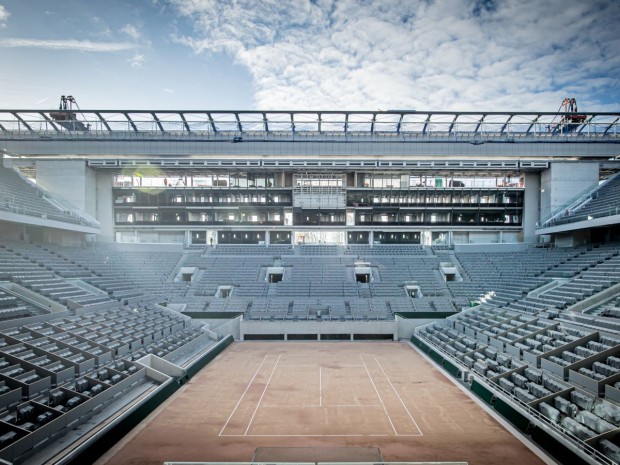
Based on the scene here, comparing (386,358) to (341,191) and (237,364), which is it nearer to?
(237,364)

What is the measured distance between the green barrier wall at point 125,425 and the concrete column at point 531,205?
1508 inches

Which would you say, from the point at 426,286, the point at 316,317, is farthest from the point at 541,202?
the point at 316,317

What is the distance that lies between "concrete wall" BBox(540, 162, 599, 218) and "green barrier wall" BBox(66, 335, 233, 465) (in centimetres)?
3811

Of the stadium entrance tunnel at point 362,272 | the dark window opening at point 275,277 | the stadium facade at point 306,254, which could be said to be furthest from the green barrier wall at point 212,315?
the stadium entrance tunnel at point 362,272

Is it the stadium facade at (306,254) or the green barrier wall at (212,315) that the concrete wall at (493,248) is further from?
the green barrier wall at (212,315)

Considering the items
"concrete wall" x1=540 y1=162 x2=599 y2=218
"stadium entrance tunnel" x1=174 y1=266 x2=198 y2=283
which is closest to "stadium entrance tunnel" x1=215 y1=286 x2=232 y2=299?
"stadium entrance tunnel" x1=174 y1=266 x2=198 y2=283

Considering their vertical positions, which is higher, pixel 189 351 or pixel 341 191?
pixel 341 191

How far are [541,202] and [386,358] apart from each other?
29179 millimetres

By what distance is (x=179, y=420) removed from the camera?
16109 mm

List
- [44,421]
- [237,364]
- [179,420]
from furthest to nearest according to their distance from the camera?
[237,364] < [179,420] < [44,421]

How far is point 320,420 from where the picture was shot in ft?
53.0

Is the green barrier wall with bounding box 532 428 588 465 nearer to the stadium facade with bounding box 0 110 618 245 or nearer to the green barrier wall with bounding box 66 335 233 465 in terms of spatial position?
the green barrier wall with bounding box 66 335 233 465

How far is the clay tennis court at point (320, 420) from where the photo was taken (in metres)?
13.1

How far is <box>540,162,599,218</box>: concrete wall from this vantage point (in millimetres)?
41406
